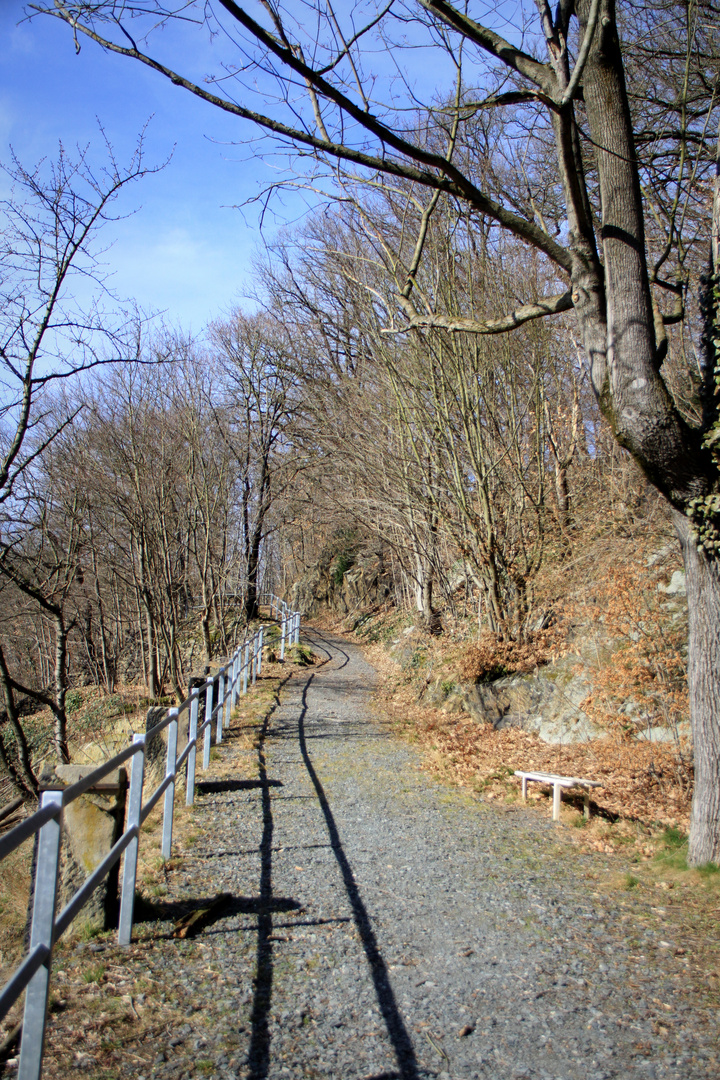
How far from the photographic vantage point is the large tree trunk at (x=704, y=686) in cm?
505

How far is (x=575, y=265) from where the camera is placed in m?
5.16

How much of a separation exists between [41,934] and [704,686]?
14.9 feet

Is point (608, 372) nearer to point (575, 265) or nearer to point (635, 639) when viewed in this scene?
point (575, 265)

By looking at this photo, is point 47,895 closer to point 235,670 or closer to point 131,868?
point 131,868

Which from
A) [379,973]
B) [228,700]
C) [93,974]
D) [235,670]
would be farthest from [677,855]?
[235,670]

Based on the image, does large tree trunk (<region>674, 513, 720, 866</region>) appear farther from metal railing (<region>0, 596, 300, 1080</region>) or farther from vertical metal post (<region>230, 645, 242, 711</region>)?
vertical metal post (<region>230, 645, 242, 711</region>)

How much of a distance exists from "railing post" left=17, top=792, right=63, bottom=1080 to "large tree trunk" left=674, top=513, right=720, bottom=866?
14.4 feet

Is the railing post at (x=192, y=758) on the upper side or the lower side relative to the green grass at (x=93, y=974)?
upper

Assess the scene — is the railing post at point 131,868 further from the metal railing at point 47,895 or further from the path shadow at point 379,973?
the path shadow at point 379,973

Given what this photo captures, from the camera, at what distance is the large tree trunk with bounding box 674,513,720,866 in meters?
5.05

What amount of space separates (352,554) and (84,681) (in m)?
13.8

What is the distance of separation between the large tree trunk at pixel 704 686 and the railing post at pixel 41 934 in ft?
14.4

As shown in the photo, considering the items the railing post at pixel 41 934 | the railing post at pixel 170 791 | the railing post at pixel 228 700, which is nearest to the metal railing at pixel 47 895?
the railing post at pixel 41 934

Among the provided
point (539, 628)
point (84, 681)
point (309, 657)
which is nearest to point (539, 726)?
point (539, 628)
